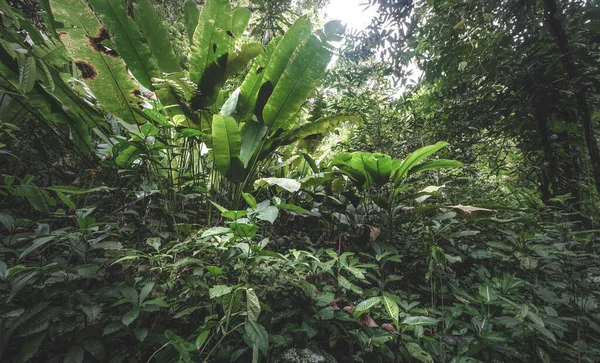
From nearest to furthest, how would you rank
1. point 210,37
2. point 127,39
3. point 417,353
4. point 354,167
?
point 417,353
point 354,167
point 127,39
point 210,37

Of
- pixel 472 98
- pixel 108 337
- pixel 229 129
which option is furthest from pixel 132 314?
pixel 472 98

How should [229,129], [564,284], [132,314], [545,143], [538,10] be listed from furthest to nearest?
[538,10]
[545,143]
[229,129]
[564,284]
[132,314]

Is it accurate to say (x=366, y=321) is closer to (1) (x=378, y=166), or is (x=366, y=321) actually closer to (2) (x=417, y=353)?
(2) (x=417, y=353)

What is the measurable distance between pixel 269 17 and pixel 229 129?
1.86m

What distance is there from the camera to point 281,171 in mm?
2018

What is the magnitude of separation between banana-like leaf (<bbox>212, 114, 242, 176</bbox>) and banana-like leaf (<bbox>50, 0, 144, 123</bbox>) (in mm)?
682

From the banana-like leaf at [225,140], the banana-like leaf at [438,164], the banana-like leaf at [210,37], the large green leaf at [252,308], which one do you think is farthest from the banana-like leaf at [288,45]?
the large green leaf at [252,308]

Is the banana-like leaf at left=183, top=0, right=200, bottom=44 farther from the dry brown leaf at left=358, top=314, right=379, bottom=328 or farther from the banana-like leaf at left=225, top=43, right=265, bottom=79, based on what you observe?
the dry brown leaf at left=358, top=314, right=379, bottom=328

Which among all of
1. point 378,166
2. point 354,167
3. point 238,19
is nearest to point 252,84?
point 238,19

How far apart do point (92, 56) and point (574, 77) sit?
9.25 feet

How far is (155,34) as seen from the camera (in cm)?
167

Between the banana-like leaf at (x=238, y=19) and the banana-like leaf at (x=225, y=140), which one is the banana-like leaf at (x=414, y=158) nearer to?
the banana-like leaf at (x=225, y=140)

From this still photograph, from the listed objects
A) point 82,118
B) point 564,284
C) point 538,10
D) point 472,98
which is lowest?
point 82,118

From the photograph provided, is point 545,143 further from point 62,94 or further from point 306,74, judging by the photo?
point 62,94
